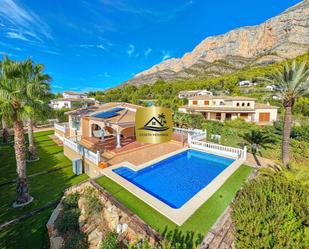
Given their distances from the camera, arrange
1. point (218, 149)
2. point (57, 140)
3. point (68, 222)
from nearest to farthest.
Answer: point (68, 222) < point (218, 149) < point (57, 140)

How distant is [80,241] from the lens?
584 centimetres

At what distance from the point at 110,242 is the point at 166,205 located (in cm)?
252

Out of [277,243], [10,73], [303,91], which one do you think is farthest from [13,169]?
[303,91]

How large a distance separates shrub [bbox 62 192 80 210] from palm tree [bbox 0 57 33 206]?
275 cm

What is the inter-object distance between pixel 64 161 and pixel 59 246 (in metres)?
9.28

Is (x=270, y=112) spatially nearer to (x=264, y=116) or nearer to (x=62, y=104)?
(x=264, y=116)

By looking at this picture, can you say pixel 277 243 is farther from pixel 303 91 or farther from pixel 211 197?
pixel 303 91

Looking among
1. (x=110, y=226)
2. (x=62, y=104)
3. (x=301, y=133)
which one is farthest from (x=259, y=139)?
(x=62, y=104)

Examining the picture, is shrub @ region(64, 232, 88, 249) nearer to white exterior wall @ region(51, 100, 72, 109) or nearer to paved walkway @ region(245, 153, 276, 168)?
paved walkway @ region(245, 153, 276, 168)

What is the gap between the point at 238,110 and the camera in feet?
96.2

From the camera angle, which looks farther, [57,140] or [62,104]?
[62,104]

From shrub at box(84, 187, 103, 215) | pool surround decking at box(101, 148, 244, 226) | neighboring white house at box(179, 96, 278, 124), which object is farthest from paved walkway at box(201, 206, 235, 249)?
neighboring white house at box(179, 96, 278, 124)

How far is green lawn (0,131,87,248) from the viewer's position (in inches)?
254

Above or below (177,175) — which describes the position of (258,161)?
above
